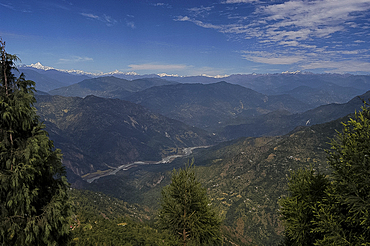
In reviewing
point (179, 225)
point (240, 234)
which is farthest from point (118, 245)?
point (240, 234)

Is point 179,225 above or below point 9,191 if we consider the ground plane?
below

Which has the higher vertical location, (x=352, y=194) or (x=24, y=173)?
(x=24, y=173)

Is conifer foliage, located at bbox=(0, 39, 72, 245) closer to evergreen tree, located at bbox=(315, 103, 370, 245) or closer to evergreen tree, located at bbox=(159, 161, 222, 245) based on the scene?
evergreen tree, located at bbox=(159, 161, 222, 245)

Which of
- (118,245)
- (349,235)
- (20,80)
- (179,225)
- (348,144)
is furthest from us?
(118,245)

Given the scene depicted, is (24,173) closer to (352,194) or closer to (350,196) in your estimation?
(350,196)

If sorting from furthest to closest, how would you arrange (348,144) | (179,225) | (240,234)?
(240,234) → (179,225) → (348,144)

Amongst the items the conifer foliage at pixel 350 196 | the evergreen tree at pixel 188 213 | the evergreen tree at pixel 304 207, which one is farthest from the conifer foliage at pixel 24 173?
the evergreen tree at pixel 304 207

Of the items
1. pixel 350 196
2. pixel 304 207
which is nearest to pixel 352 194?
pixel 350 196

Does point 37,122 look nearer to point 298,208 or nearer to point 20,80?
point 20,80
